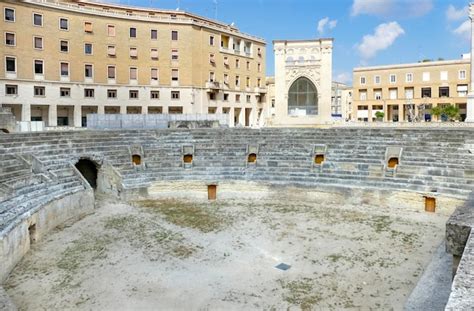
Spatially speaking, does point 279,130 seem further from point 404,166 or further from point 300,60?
point 300,60

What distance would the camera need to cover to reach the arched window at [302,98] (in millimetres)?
31062

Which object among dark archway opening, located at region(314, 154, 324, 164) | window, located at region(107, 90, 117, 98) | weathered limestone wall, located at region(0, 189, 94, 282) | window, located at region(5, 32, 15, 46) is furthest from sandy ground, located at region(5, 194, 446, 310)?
window, located at region(107, 90, 117, 98)

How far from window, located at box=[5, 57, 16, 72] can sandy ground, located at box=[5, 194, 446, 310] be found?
88.3ft

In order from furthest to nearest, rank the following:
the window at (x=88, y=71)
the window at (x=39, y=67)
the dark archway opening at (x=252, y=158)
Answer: the window at (x=88, y=71) → the window at (x=39, y=67) → the dark archway opening at (x=252, y=158)

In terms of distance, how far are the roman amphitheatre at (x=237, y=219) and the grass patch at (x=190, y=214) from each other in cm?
9

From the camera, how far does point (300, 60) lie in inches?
1212

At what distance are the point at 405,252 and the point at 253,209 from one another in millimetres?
6924

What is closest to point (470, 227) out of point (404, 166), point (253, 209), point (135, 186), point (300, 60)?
point (253, 209)

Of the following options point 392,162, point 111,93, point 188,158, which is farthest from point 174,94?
point 392,162

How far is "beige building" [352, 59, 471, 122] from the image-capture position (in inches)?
2040

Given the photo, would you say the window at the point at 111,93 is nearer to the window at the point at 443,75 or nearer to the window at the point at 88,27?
the window at the point at 88,27

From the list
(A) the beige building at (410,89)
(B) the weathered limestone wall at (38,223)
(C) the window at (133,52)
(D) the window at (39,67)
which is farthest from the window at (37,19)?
(A) the beige building at (410,89)

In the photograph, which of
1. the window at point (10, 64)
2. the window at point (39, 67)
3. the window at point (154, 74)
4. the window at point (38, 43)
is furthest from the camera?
the window at point (154, 74)

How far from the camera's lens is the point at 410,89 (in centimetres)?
5506
